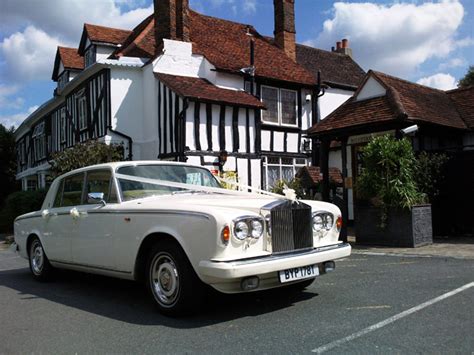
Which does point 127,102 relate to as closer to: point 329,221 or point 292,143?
point 292,143

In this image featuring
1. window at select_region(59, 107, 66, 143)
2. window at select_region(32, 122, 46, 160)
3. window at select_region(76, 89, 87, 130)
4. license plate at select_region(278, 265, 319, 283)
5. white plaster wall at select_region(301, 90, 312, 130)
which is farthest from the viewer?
window at select_region(32, 122, 46, 160)

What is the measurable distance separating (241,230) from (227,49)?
52.1 ft

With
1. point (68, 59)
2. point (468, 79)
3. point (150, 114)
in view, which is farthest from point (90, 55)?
point (468, 79)

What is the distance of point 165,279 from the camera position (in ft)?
16.8

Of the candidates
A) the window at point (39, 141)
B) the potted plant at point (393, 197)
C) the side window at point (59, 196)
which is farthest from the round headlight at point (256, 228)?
the window at point (39, 141)

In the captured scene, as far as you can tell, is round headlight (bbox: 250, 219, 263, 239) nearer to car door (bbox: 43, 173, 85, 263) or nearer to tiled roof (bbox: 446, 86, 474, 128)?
car door (bbox: 43, 173, 85, 263)

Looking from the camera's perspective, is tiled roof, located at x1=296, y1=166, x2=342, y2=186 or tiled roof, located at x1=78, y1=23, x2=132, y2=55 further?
tiled roof, located at x1=78, y1=23, x2=132, y2=55

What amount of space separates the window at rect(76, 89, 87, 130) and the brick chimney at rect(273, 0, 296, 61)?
28.8 feet

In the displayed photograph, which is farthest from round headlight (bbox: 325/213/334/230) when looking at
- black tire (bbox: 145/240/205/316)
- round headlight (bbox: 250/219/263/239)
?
black tire (bbox: 145/240/205/316)

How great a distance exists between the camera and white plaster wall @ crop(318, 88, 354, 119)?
68.1ft

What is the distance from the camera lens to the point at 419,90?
13469 millimetres

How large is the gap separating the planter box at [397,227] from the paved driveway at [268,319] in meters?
2.76

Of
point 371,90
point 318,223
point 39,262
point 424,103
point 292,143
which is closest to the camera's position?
point 318,223

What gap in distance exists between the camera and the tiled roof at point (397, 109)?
37.7 feet
